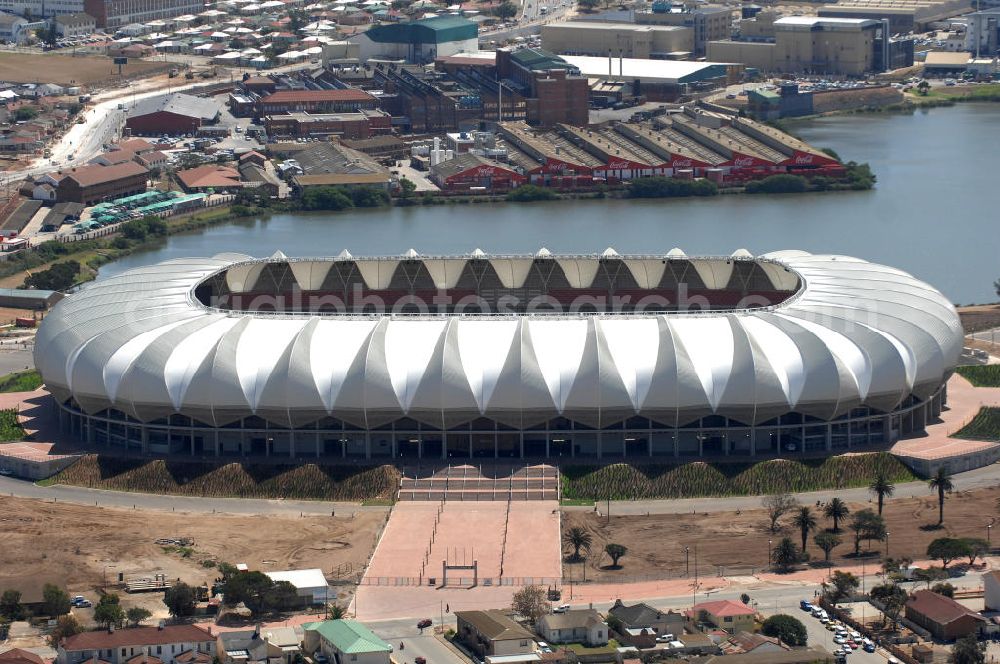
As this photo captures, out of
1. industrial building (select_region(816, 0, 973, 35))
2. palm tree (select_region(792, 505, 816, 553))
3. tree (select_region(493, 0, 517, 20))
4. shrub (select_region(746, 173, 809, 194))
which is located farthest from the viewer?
tree (select_region(493, 0, 517, 20))

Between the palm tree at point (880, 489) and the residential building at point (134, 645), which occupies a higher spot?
the residential building at point (134, 645)

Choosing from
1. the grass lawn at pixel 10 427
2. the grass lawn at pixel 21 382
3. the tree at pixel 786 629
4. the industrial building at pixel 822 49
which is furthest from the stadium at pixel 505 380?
the industrial building at pixel 822 49

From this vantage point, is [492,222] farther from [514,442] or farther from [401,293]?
[514,442]

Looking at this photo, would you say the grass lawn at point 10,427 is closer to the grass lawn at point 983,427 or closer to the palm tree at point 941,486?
the palm tree at point 941,486

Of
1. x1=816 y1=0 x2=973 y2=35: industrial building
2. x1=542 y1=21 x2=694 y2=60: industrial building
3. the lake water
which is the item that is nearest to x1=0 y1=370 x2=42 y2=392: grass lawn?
the lake water

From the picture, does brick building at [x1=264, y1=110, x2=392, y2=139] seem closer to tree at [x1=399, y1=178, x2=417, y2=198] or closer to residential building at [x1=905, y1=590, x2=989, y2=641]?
tree at [x1=399, y1=178, x2=417, y2=198]

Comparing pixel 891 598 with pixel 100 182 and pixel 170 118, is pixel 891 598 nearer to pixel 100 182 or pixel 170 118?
pixel 100 182

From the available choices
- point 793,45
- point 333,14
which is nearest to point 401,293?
point 793,45
